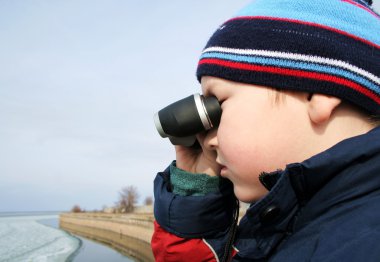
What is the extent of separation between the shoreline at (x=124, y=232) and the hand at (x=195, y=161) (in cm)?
1396

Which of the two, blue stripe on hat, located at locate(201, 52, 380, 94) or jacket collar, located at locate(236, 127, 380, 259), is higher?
blue stripe on hat, located at locate(201, 52, 380, 94)

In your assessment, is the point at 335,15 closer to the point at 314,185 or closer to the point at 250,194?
the point at 314,185

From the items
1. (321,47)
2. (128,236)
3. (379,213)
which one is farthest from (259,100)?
(128,236)

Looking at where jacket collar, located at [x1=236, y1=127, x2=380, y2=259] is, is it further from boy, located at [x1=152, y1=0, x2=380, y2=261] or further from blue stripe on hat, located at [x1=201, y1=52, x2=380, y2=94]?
blue stripe on hat, located at [x1=201, y1=52, x2=380, y2=94]

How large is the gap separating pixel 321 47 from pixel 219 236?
1.12m

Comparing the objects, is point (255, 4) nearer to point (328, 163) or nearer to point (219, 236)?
point (328, 163)

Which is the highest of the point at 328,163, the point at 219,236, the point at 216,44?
the point at 216,44

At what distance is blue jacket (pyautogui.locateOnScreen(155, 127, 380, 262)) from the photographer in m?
0.88

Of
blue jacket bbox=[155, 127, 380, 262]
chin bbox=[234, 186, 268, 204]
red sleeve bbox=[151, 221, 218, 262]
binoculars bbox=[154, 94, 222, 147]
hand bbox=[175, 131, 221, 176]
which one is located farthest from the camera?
hand bbox=[175, 131, 221, 176]

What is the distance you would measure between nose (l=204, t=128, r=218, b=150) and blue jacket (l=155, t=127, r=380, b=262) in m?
0.38

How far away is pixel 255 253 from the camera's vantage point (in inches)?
49.3

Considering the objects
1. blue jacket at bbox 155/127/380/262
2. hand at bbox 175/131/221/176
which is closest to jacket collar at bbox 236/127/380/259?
blue jacket at bbox 155/127/380/262

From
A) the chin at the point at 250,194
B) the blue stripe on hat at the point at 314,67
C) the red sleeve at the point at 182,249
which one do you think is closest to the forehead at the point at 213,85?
the blue stripe on hat at the point at 314,67

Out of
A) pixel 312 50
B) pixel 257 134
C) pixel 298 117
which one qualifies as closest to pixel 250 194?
pixel 257 134
